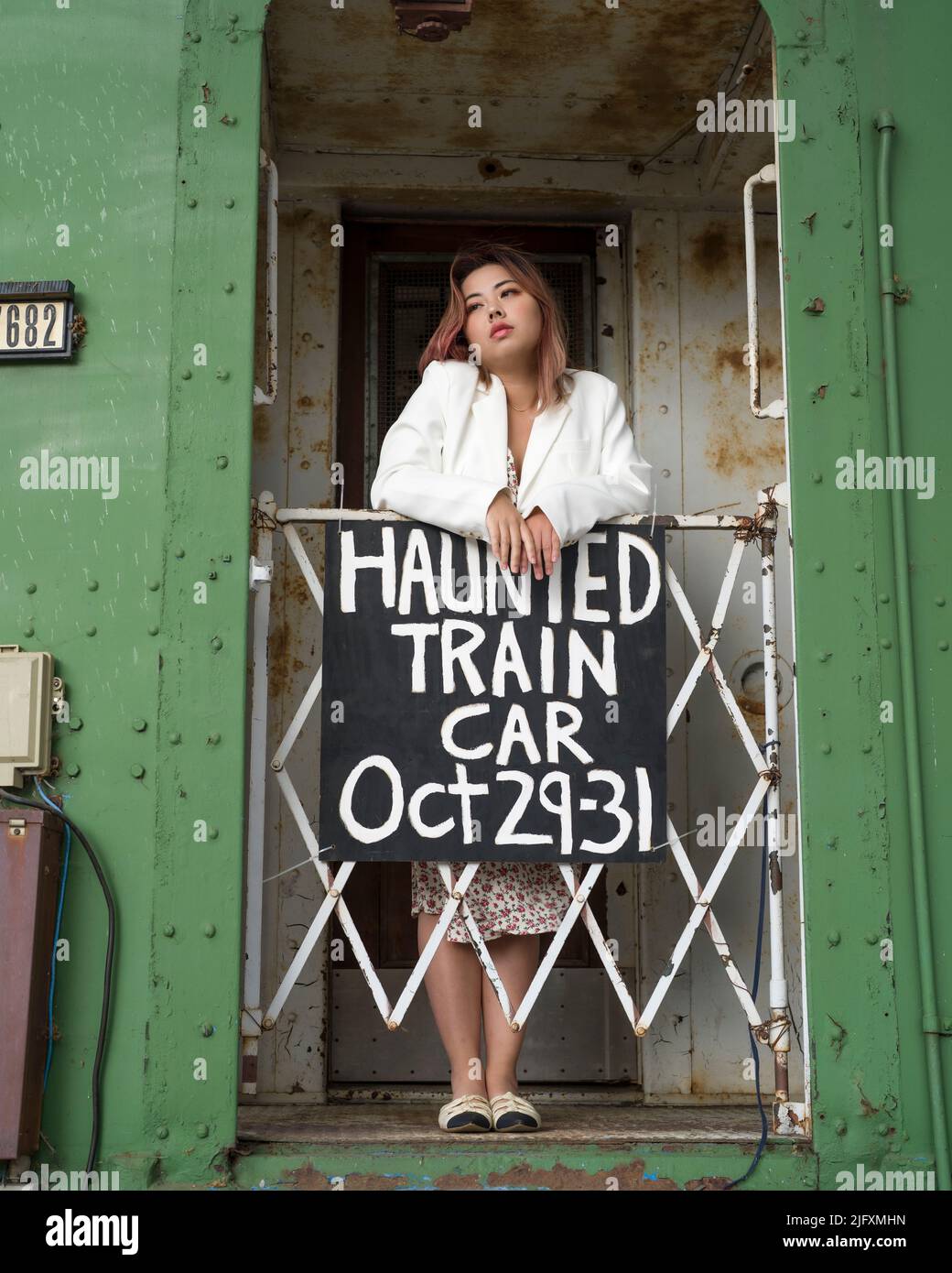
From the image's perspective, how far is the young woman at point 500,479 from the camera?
13.0 feet

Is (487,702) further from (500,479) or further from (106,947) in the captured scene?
(106,947)

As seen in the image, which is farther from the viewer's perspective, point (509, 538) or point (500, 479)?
point (500, 479)

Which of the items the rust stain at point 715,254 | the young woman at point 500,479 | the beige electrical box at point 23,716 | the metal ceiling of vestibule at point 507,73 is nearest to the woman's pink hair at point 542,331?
the young woman at point 500,479

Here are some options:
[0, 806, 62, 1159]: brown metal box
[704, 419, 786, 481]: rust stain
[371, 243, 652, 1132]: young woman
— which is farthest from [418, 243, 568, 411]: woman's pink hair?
[0, 806, 62, 1159]: brown metal box

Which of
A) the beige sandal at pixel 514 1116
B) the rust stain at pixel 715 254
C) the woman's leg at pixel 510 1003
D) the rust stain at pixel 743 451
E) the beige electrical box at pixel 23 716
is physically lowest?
the beige sandal at pixel 514 1116

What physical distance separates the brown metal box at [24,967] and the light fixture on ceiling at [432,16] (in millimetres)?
2767

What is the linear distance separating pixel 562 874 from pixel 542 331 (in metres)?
1.75

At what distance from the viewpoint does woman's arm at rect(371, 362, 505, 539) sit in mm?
3969

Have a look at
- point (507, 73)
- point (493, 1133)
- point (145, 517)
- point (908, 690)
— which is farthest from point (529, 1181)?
point (507, 73)

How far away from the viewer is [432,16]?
4.53m

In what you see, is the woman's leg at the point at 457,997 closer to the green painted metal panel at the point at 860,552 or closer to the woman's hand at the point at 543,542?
the green painted metal panel at the point at 860,552

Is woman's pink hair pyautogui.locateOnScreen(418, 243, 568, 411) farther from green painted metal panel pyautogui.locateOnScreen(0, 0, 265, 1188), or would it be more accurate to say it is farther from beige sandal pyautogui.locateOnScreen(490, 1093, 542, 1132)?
beige sandal pyautogui.locateOnScreen(490, 1093, 542, 1132)

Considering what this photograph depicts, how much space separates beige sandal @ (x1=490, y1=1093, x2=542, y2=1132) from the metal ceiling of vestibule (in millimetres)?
3344

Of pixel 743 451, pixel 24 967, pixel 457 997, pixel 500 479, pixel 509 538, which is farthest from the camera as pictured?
pixel 743 451
